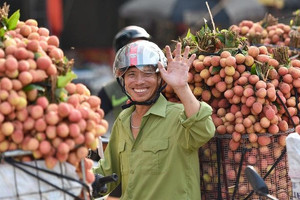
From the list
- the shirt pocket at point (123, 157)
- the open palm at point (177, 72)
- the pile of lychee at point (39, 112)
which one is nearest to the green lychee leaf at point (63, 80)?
the pile of lychee at point (39, 112)

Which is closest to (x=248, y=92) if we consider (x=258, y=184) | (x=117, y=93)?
(x=258, y=184)

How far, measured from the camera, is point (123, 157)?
4301 millimetres

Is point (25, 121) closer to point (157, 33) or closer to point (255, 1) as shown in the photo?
point (255, 1)

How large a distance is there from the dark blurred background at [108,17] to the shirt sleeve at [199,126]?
9023 millimetres

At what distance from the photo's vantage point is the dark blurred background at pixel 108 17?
1335 centimetres

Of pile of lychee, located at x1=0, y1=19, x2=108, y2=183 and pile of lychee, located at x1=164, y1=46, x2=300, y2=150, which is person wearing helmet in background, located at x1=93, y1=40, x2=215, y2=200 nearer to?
pile of lychee, located at x1=164, y1=46, x2=300, y2=150

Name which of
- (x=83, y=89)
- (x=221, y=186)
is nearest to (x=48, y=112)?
(x=83, y=89)

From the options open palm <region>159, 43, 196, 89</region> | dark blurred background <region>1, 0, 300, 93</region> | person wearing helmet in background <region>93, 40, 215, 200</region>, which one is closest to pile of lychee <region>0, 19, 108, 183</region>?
open palm <region>159, 43, 196, 89</region>

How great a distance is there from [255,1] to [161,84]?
10057 millimetres

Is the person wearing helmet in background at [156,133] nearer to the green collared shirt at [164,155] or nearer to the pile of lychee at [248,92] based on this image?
the green collared shirt at [164,155]

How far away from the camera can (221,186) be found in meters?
4.22

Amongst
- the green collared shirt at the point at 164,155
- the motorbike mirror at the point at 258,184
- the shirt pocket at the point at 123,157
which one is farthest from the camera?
the shirt pocket at the point at 123,157

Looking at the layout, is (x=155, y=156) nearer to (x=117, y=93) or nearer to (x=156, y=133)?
(x=156, y=133)

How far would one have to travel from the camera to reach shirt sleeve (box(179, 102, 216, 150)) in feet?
12.4
